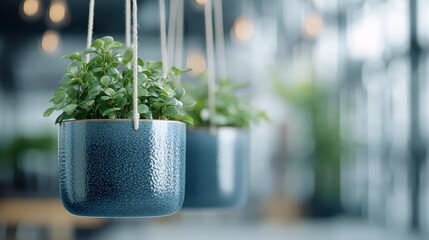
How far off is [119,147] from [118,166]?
0.09ft

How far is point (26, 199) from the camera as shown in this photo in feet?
22.9

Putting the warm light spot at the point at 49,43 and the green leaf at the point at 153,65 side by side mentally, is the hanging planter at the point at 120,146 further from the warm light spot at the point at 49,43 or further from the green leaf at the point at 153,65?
the warm light spot at the point at 49,43

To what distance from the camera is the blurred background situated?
6.67 meters

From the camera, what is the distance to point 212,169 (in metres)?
1.56

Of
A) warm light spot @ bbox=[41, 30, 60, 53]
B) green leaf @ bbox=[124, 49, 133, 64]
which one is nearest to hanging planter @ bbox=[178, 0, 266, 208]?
green leaf @ bbox=[124, 49, 133, 64]

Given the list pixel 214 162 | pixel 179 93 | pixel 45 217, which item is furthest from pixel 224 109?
pixel 45 217

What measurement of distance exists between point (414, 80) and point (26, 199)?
12.9ft

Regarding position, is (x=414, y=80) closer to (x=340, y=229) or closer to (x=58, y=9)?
(x=340, y=229)

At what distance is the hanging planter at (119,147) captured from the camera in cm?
104

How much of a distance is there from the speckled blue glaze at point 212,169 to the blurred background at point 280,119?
15.6ft

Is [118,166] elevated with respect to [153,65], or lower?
lower

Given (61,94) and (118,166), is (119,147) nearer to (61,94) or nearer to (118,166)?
(118,166)

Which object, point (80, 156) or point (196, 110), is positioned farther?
point (196, 110)

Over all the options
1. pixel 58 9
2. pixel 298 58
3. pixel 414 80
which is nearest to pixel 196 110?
pixel 58 9
